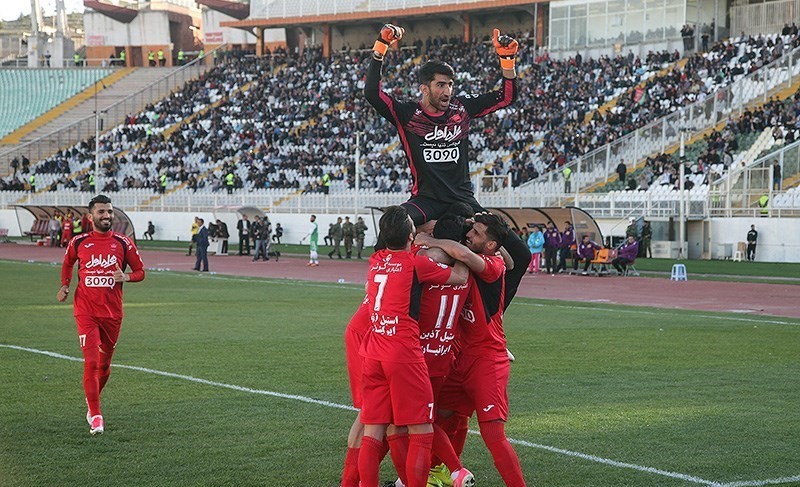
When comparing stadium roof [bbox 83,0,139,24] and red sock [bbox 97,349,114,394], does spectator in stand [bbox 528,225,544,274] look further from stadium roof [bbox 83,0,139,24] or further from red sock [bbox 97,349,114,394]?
stadium roof [bbox 83,0,139,24]

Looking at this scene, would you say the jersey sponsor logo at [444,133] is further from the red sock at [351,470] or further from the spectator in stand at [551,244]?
the spectator in stand at [551,244]

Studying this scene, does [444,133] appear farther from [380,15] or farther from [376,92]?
[380,15]

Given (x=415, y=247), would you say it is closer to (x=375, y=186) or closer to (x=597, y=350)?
(x=597, y=350)

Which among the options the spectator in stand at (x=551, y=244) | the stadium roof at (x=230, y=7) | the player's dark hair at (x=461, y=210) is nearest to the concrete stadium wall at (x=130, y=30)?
the stadium roof at (x=230, y=7)

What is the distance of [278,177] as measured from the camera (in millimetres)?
61781

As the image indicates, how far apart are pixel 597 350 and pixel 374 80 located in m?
7.76

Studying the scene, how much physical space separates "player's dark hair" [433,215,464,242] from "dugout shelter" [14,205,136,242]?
46123mm

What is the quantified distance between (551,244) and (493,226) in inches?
1165

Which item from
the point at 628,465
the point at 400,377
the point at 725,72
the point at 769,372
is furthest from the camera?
the point at 725,72

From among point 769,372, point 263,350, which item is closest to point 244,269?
point 263,350

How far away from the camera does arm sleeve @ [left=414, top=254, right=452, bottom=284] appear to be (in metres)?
6.89

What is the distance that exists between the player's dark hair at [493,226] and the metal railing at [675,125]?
40.3m

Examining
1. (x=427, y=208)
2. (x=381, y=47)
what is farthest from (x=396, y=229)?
(x=381, y=47)

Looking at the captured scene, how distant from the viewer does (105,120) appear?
7500cm
